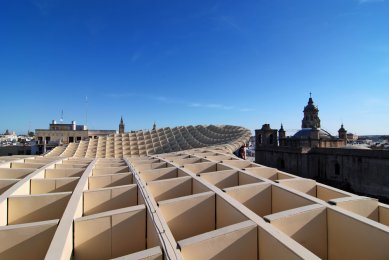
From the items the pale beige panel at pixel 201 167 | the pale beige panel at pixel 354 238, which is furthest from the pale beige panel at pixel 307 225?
the pale beige panel at pixel 201 167

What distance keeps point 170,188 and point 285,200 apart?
21.4 feet

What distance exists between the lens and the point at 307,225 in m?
8.84

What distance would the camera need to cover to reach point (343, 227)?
8680 mm

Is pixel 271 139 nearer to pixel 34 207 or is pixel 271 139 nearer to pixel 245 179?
pixel 245 179

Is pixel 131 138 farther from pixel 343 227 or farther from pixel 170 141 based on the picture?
pixel 343 227

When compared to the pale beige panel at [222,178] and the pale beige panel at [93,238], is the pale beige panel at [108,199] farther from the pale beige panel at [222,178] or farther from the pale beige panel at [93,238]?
the pale beige panel at [222,178]

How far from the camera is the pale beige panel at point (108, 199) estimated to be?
10734mm

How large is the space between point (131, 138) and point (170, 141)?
9.28m

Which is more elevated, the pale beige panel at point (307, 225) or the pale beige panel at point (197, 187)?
the pale beige panel at point (197, 187)

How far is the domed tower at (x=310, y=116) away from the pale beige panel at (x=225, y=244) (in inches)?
2673

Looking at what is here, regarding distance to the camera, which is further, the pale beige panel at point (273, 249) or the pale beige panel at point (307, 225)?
the pale beige panel at point (307, 225)

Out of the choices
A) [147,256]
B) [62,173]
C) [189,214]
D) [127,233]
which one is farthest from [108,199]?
[62,173]

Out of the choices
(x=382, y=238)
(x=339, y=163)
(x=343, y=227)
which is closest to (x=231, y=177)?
(x=343, y=227)

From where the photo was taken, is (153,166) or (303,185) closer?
(303,185)
